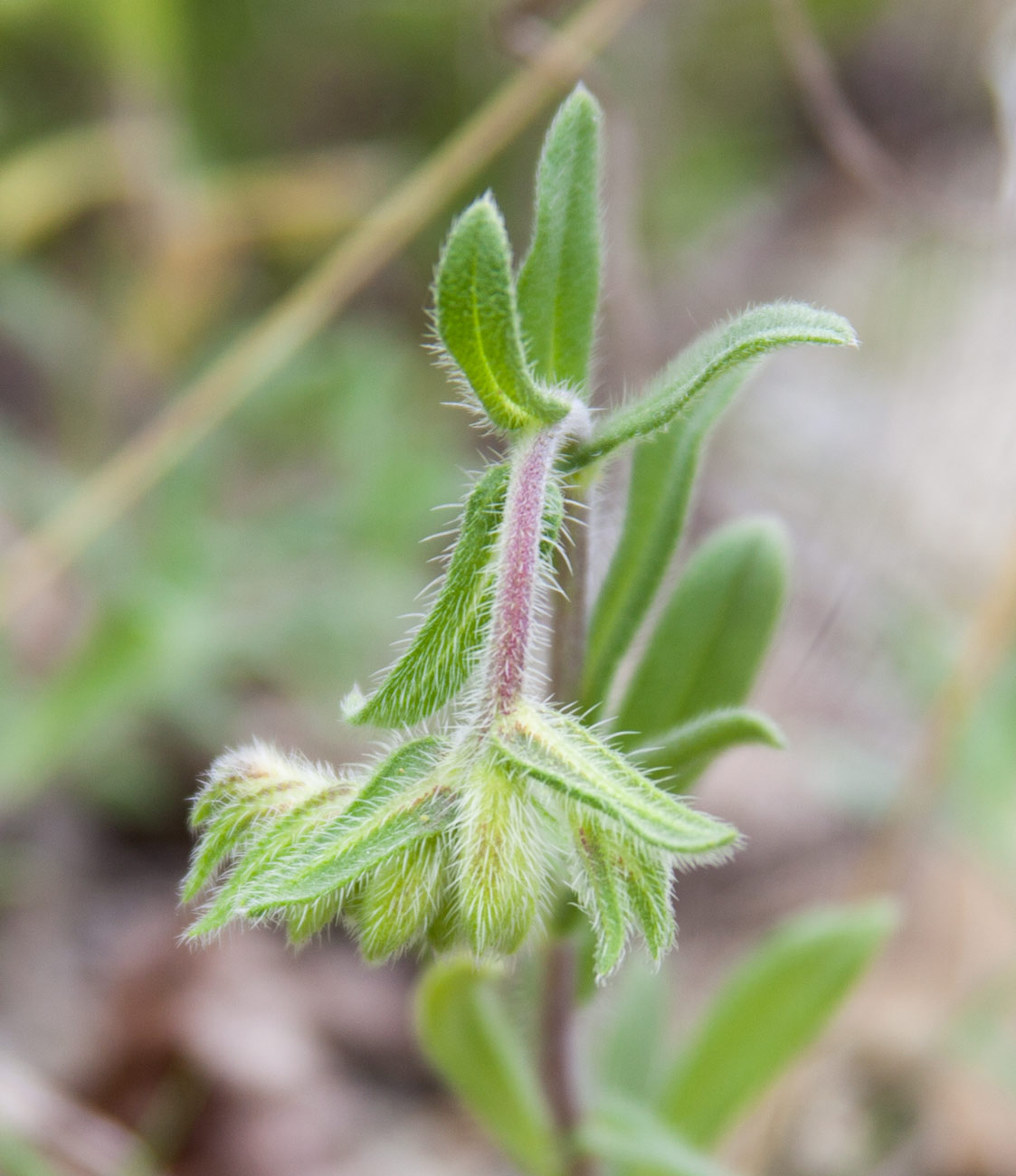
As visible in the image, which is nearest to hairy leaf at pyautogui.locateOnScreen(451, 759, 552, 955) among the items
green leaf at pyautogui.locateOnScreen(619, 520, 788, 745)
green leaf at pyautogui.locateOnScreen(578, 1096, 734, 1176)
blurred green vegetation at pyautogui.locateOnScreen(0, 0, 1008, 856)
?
green leaf at pyautogui.locateOnScreen(619, 520, 788, 745)

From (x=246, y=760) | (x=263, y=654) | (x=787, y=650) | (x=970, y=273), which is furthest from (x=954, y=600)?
(x=246, y=760)

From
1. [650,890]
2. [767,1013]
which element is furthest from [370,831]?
[767,1013]

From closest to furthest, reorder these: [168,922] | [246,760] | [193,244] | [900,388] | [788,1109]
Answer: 1. [246,760]
2. [788,1109]
3. [168,922]
4. [900,388]
5. [193,244]

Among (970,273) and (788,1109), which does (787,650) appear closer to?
(970,273)

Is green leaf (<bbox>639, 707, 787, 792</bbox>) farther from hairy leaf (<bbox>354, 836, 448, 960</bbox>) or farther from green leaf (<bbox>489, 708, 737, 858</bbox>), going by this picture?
hairy leaf (<bbox>354, 836, 448, 960</bbox>)

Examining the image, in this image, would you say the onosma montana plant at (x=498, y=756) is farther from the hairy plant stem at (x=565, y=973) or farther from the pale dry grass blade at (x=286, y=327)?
the pale dry grass blade at (x=286, y=327)

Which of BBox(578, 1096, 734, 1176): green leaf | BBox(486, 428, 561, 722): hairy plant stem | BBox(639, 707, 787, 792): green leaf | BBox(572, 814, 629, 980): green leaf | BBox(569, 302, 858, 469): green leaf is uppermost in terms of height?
BBox(569, 302, 858, 469): green leaf

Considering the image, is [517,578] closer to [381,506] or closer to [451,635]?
[451,635]
